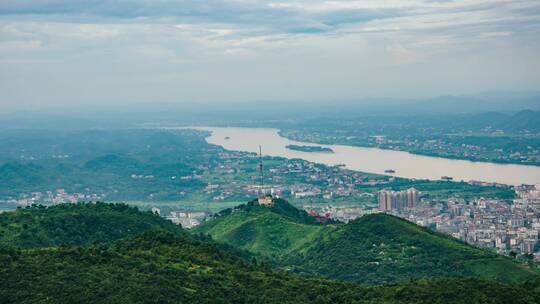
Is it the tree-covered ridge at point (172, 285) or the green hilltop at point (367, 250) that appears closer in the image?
the tree-covered ridge at point (172, 285)

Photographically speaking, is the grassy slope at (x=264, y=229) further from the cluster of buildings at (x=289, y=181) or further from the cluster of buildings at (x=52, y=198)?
the cluster of buildings at (x=52, y=198)

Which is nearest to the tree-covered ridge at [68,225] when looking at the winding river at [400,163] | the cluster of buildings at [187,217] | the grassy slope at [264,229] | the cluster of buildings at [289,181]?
the grassy slope at [264,229]

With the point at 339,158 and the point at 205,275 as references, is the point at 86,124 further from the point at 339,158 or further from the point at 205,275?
the point at 205,275

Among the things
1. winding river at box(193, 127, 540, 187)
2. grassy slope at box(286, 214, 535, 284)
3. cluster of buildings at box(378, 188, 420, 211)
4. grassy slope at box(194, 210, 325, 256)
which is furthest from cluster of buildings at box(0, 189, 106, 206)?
grassy slope at box(286, 214, 535, 284)

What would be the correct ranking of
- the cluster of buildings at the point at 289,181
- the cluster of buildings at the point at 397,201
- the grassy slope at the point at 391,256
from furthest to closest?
the cluster of buildings at the point at 289,181
the cluster of buildings at the point at 397,201
the grassy slope at the point at 391,256

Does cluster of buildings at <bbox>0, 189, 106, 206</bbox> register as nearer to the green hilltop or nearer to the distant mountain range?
the green hilltop

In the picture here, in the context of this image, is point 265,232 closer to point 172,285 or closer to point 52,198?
point 172,285
